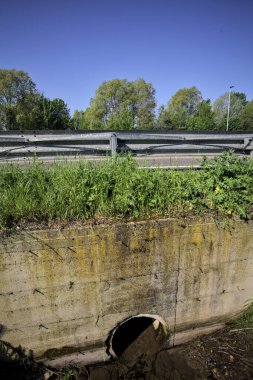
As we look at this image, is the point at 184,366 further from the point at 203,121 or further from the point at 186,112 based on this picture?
the point at 186,112

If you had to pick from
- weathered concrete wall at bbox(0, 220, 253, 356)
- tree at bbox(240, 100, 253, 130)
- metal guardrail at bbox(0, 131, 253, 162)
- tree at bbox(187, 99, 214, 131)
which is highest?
tree at bbox(240, 100, 253, 130)

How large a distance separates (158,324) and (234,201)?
277 centimetres

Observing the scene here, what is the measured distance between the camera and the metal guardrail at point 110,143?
4.26 m

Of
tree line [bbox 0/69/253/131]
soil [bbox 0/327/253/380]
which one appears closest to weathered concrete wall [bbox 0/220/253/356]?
soil [bbox 0/327/253/380]

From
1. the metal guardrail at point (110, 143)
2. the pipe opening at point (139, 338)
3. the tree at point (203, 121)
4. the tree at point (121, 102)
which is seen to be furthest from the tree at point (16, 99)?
the pipe opening at point (139, 338)

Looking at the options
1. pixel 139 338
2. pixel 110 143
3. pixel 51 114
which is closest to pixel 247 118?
pixel 51 114

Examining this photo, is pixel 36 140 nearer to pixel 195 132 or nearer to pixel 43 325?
pixel 43 325

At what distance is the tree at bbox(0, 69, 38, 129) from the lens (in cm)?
2720

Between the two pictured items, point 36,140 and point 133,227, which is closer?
point 133,227

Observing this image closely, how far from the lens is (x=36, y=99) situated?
1115 inches

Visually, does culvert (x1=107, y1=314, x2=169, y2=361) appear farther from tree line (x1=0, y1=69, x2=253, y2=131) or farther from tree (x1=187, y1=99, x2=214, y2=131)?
tree (x1=187, y1=99, x2=214, y2=131)

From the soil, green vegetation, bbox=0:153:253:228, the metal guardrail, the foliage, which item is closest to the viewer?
green vegetation, bbox=0:153:253:228

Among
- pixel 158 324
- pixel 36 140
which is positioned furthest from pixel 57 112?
pixel 158 324

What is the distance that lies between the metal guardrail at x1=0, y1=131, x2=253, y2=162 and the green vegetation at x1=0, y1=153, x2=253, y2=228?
2.05 ft
